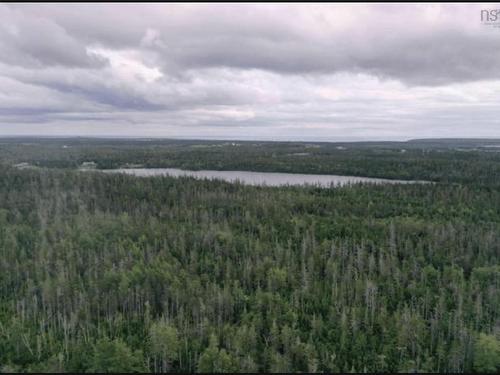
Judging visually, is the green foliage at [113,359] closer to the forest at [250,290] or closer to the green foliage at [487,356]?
the forest at [250,290]

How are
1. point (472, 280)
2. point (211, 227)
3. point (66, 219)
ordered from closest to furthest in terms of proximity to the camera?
point (472, 280) → point (211, 227) → point (66, 219)

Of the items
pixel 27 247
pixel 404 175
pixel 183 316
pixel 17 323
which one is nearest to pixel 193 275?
pixel 183 316

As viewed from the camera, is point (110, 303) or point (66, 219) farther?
point (66, 219)

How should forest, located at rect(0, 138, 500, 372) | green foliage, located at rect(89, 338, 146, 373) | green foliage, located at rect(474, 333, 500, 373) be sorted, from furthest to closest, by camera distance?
forest, located at rect(0, 138, 500, 372)
green foliage, located at rect(474, 333, 500, 373)
green foliage, located at rect(89, 338, 146, 373)

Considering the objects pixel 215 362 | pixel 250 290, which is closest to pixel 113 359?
pixel 215 362

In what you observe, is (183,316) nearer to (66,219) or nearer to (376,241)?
(376,241)

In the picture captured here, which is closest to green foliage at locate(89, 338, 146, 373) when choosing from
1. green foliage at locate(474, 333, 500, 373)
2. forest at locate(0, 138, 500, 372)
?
forest at locate(0, 138, 500, 372)

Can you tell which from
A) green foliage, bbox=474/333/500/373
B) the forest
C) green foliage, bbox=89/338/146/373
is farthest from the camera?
the forest

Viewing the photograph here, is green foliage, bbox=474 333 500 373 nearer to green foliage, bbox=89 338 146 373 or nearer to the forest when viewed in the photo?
the forest

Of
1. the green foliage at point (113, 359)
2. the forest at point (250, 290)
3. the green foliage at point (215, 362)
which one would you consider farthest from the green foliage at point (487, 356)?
the green foliage at point (113, 359)
